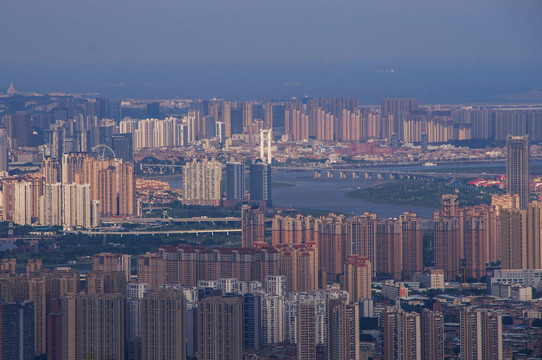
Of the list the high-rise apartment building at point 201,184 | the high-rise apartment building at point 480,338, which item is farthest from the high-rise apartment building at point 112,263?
the high-rise apartment building at point 201,184

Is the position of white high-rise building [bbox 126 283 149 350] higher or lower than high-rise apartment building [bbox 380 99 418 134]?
lower

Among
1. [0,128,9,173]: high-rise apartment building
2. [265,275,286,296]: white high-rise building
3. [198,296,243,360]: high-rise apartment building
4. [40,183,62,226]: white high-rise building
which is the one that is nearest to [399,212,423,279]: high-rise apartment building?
[265,275,286,296]: white high-rise building

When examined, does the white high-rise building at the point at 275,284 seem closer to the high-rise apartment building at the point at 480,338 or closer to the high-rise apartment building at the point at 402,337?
the high-rise apartment building at the point at 402,337

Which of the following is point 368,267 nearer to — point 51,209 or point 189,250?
point 189,250

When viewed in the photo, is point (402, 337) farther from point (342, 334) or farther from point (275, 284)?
point (275, 284)

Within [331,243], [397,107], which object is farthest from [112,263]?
[397,107]

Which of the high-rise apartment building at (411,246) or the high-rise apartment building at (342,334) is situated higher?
the high-rise apartment building at (411,246)

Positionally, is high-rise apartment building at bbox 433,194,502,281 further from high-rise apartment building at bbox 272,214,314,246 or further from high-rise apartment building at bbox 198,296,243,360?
high-rise apartment building at bbox 198,296,243,360
